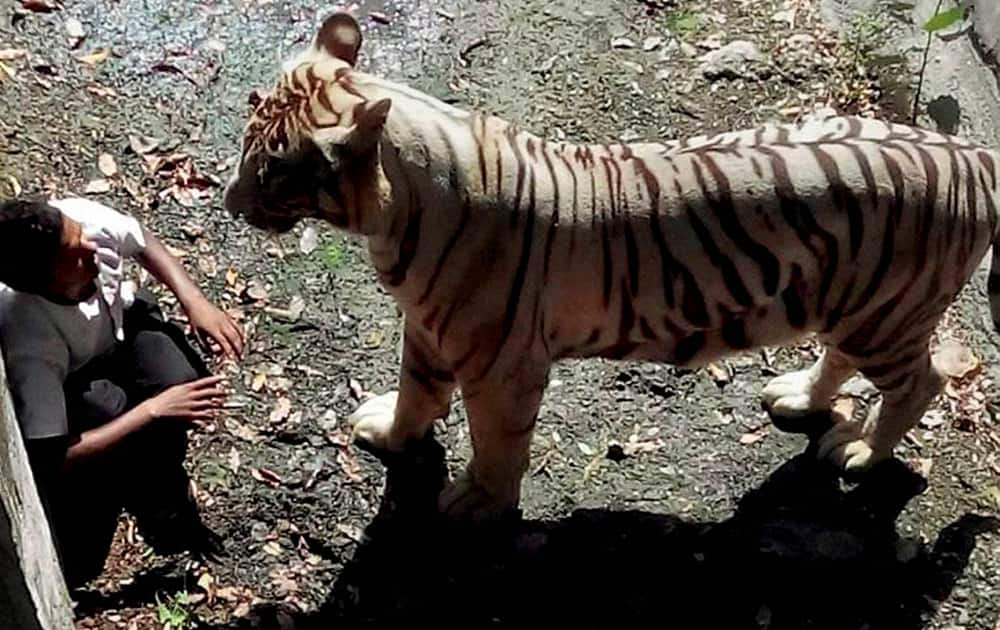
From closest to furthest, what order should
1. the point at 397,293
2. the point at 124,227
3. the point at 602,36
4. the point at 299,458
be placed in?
the point at 397,293 < the point at 124,227 < the point at 299,458 < the point at 602,36

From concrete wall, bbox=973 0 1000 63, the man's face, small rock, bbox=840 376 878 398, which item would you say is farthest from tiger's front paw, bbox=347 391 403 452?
concrete wall, bbox=973 0 1000 63

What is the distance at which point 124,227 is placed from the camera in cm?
365

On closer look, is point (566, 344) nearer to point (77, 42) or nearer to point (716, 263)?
point (716, 263)

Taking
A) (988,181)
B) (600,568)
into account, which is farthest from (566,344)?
(988,181)

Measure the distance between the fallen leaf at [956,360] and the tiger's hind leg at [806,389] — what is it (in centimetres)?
38

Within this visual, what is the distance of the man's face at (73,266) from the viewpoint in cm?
323

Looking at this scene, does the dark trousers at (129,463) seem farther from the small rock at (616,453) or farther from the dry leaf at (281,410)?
the small rock at (616,453)

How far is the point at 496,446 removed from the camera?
3510 millimetres

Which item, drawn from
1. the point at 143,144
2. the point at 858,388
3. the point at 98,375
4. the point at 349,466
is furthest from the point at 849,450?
the point at 143,144

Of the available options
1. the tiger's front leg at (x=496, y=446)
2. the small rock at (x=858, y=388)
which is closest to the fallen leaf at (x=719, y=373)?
the small rock at (x=858, y=388)

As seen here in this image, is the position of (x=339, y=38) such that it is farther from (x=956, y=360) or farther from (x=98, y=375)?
(x=956, y=360)

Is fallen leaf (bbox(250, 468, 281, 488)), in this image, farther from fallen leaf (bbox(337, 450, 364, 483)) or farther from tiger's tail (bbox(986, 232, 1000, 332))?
tiger's tail (bbox(986, 232, 1000, 332))

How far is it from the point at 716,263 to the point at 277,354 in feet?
4.27

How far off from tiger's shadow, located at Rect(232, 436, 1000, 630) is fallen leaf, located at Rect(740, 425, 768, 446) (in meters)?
0.16
